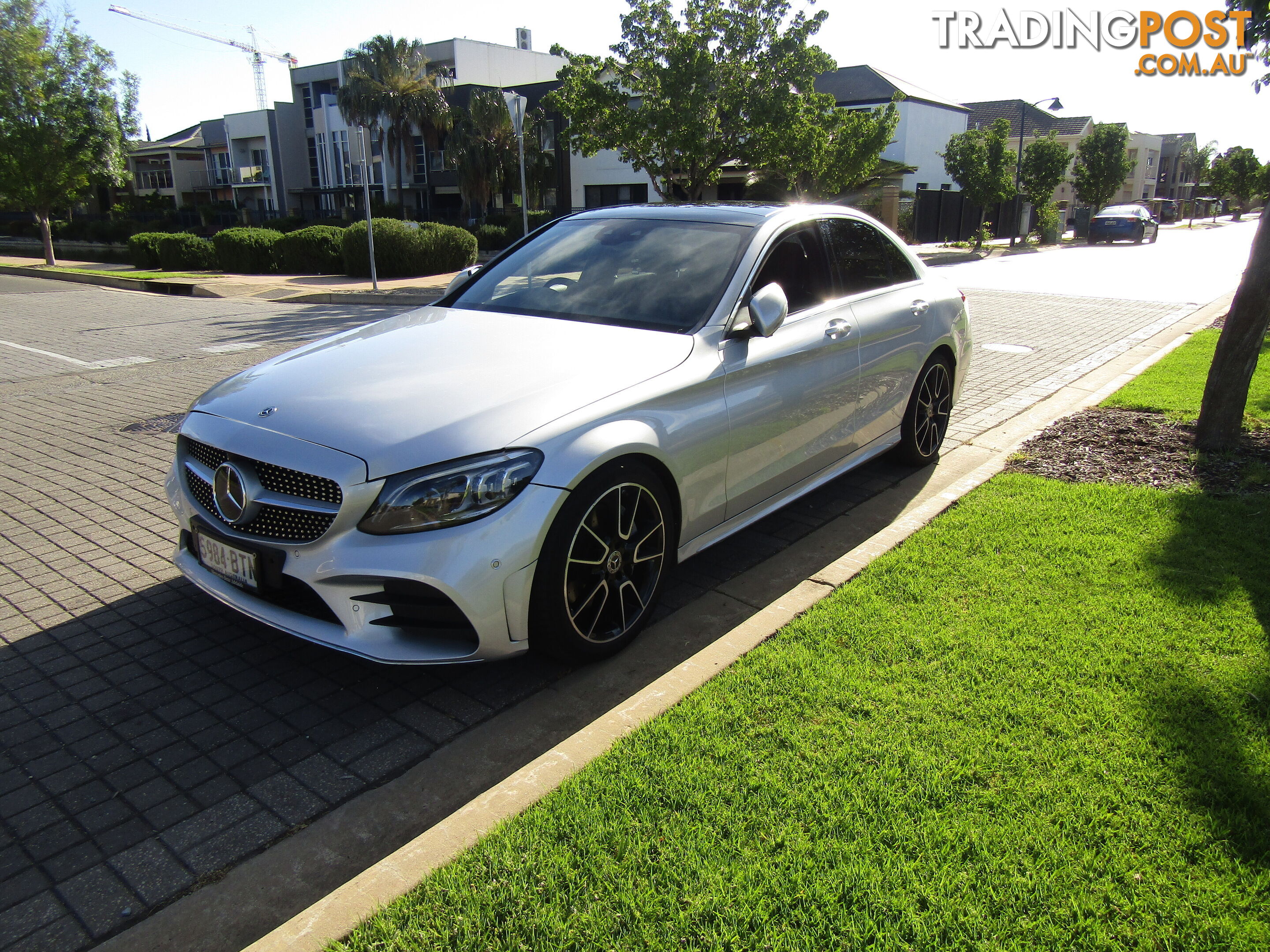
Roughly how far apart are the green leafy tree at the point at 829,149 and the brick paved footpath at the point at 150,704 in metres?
19.6

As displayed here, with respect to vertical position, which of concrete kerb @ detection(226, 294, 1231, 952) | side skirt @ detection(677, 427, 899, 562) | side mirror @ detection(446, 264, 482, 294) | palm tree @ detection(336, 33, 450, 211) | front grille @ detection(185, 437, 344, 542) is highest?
palm tree @ detection(336, 33, 450, 211)

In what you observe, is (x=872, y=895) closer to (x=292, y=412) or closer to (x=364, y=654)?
(x=364, y=654)

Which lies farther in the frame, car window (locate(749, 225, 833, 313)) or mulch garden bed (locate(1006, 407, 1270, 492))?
mulch garden bed (locate(1006, 407, 1270, 492))

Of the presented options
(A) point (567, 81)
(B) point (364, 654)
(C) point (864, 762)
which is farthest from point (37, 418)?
(A) point (567, 81)

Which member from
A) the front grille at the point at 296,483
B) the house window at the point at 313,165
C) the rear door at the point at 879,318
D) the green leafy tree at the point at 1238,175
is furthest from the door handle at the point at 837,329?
the green leafy tree at the point at 1238,175

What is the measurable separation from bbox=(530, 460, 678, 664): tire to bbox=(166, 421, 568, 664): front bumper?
84 millimetres

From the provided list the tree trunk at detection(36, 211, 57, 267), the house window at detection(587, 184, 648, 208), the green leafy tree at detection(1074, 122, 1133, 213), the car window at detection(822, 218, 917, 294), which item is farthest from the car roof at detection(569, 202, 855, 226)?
the green leafy tree at detection(1074, 122, 1133, 213)

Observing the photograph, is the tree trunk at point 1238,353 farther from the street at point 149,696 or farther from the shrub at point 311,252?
the shrub at point 311,252

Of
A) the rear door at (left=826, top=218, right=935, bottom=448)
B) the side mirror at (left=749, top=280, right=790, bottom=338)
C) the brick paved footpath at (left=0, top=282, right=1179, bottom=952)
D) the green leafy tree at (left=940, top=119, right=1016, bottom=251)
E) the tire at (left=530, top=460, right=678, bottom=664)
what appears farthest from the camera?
the green leafy tree at (left=940, top=119, right=1016, bottom=251)

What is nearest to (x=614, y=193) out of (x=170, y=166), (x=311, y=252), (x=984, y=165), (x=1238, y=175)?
(x=984, y=165)

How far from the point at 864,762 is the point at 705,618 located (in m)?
1.29

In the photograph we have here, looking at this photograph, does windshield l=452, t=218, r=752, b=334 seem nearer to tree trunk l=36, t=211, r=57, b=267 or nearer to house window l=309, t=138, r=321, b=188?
tree trunk l=36, t=211, r=57, b=267

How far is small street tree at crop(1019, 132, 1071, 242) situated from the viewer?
40375mm

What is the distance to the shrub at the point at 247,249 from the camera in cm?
2542
